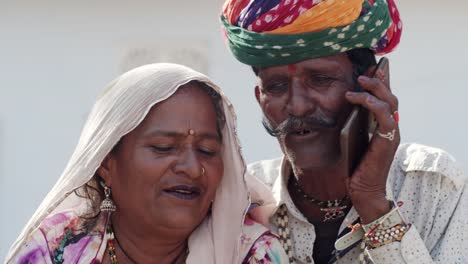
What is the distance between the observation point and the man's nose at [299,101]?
3740 mm

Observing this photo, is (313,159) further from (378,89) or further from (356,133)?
(378,89)

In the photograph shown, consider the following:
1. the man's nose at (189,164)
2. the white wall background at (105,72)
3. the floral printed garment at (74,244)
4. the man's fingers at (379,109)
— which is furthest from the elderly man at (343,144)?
the white wall background at (105,72)

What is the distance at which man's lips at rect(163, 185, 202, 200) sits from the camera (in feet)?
12.0

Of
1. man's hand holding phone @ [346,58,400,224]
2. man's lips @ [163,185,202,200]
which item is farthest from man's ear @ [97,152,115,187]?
man's hand holding phone @ [346,58,400,224]

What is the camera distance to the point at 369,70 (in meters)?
3.86

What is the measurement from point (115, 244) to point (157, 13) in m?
4.10

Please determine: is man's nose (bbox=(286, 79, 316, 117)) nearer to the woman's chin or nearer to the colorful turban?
the colorful turban

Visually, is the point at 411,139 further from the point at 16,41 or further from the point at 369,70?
the point at 369,70

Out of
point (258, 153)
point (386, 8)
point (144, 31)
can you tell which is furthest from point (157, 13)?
point (386, 8)

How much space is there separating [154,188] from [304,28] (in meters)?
0.82

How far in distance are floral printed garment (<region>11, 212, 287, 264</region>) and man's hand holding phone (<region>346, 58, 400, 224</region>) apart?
1.29 ft

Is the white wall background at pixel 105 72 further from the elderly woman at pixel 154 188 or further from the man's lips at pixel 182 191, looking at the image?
the man's lips at pixel 182 191

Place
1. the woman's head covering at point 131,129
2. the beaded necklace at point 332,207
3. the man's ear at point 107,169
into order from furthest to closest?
1. the beaded necklace at point 332,207
2. the man's ear at point 107,169
3. the woman's head covering at point 131,129

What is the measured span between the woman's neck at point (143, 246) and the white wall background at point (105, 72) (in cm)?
364
